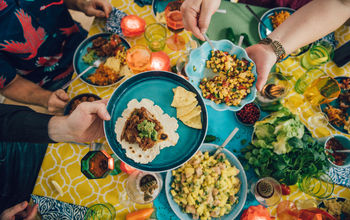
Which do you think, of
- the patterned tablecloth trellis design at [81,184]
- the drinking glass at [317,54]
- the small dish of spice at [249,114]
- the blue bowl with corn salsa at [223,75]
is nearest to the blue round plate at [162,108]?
the blue bowl with corn salsa at [223,75]

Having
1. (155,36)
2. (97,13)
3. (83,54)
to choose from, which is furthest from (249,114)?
(97,13)

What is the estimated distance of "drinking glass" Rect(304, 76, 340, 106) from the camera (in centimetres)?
180

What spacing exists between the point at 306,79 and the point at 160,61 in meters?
1.52

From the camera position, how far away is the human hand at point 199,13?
1.70m

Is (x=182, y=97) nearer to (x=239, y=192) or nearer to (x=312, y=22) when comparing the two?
(x=239, y=192)

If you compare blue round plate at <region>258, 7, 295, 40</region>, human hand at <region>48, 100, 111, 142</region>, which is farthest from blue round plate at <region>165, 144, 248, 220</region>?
blue round plate at <region>258, 7, 295, 40</region>

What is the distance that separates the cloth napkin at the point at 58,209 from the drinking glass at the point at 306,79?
243 centimetres

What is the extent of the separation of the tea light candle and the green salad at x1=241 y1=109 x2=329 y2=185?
3.67ft

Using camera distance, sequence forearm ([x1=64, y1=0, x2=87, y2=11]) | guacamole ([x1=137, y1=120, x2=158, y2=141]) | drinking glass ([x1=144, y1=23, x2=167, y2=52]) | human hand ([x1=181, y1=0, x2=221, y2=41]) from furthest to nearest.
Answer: forearm ([x1=64, y1=0, x2=87, y2=11])
drinking glass ([x1=144, y1=23, x2=167, y2=52])
human hand ([x1=181, y1=0, x2=221, y2=41])
guacamole ([x1=137, y1=120, x2=158, y2=141])

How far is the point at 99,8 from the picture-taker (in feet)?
7.27

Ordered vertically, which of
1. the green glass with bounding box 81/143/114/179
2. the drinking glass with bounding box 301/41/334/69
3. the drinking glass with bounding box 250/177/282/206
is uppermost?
the drinking glass with bounding box 301/41/334/69

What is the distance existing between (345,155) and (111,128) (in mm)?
2136

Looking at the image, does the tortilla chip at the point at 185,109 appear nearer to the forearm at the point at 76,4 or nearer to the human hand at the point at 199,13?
the human hand at the point at 199,13

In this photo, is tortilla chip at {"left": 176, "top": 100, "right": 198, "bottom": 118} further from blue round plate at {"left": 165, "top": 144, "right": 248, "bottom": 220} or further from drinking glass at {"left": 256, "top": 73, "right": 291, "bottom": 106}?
drinking glass at {"left": 256, "top": 73, "right": 291, "bottom": 106}
